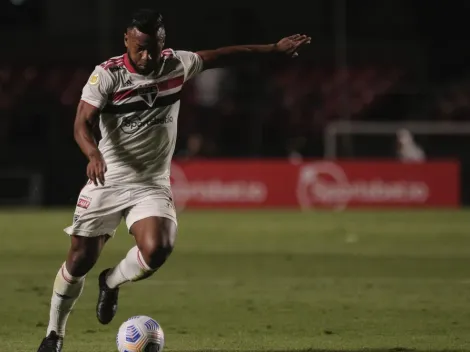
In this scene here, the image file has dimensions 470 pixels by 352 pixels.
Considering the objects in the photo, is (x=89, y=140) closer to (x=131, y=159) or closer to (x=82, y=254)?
(x=131, y=159)

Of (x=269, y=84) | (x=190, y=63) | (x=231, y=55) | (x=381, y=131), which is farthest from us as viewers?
(x=269, y=84)

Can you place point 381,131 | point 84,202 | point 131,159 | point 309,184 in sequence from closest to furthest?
1. point 84,202
2. point 131,159
3. point 309,184
4. point 381,131

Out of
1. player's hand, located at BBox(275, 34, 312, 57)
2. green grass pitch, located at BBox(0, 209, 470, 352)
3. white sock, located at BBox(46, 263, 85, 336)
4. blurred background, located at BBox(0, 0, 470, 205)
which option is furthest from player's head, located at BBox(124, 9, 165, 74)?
blurred background, located at BBox(0, 0, 470, 205)

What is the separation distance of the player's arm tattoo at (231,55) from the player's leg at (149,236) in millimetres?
1028

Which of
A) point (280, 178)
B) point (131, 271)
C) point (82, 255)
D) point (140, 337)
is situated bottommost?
point (280, 178)

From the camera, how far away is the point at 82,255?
7605mm

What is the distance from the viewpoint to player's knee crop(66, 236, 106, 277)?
7594 mm

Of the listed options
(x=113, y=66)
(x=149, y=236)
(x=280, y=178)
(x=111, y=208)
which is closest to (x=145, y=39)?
(x=113, y=66)

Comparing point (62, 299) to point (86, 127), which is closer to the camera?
point (86, 127)

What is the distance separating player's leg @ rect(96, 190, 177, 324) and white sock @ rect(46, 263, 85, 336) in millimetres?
381

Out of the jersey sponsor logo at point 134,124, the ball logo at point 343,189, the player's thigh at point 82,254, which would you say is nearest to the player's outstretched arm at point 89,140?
the jersey sponsor logo at point 134,124

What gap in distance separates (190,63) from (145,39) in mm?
603

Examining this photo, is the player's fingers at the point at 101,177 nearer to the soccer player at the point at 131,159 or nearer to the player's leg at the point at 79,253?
the soccer player at the point at 131,159

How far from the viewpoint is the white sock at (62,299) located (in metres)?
7.60
